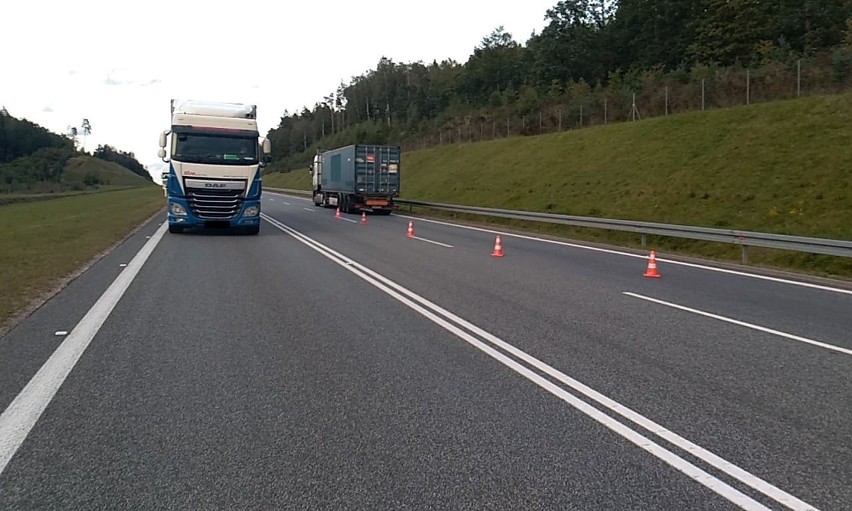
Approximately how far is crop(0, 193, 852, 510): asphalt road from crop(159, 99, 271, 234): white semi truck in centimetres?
1026

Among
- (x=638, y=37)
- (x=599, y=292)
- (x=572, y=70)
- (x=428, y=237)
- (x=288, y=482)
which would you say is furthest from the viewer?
(x=572, y=70)

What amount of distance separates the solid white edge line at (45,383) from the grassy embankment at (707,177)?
13257mm

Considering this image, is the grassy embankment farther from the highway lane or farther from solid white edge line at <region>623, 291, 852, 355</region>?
solid white edge line at <region>623, 291, 852, 355</region>

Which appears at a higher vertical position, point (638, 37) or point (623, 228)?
point (638, 37)

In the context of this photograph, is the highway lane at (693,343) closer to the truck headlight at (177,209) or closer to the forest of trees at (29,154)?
the truck headlight at (177,209)

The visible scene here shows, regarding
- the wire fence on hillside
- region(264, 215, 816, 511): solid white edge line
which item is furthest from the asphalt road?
the wire fence on hillside

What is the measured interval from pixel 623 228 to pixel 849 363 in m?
13.6

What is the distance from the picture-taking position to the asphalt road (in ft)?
13.0

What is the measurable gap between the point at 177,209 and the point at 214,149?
220cm

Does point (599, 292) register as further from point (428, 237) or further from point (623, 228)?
point (428, 237)

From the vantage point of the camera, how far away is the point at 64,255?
55.6 ft

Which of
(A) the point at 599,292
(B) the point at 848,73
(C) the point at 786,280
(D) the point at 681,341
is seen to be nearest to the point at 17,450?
(D) the point at 681,341

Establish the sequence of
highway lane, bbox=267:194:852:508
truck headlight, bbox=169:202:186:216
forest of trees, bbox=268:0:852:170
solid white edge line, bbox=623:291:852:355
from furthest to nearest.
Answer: forest of trees, bbox=268:0:852:170
truck headlight, bbox=169:202:186:216
solid white edge line, bbox=623:291:852:355
highway lane, bbox=267:194:852:508

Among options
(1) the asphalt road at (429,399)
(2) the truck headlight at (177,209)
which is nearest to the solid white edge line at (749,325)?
(1) the asphalt road at (429,399)
